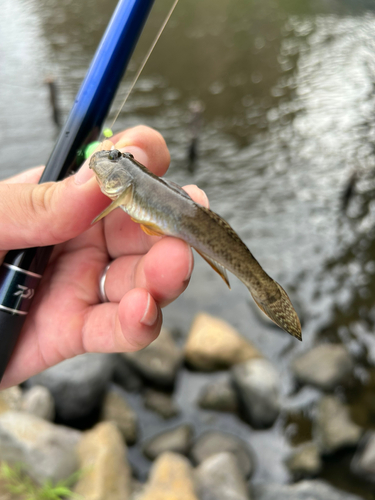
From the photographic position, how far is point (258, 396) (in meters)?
5.56

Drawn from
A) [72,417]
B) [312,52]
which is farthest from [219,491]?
[312,52]

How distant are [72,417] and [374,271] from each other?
6.84m

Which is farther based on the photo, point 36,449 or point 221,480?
point 221,480

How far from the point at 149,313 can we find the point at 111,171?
647mm

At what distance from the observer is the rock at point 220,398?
5.70 meters

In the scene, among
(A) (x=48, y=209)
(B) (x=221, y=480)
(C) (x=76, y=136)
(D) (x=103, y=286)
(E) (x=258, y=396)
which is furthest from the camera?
(E) (x=258, y=396)

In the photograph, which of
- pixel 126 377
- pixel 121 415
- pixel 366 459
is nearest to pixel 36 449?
pixel 121 415

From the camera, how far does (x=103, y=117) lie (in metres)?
2.11

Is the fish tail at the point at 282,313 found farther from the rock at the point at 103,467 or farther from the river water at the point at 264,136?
the river water at the point at 264,136

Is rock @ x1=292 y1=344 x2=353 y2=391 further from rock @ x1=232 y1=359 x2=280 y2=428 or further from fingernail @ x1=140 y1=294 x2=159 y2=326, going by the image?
fingernail @ x1=140 y1=294 x2=159 y2=326

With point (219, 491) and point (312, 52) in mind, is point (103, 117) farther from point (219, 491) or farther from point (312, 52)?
point (312, 52)

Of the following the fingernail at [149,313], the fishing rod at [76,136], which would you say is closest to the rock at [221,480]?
the fishing rod at [76,136]

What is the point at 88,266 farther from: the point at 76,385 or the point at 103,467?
the point at 76,385

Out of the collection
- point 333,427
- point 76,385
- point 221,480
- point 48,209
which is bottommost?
point 333,427
